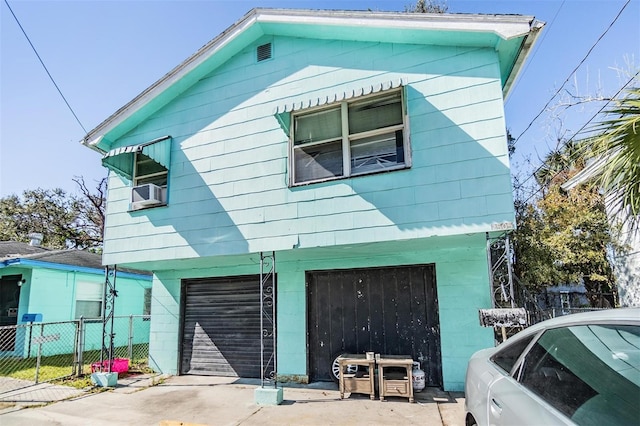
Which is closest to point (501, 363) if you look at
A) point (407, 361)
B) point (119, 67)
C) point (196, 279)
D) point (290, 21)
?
point (407, 361)

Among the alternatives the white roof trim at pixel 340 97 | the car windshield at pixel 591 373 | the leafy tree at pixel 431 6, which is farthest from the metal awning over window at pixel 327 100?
the leafy tree at pixel 431 6

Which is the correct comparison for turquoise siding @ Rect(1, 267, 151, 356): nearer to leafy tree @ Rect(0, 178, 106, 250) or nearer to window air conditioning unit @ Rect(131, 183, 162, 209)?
window air conditioning unit @ Rect(131, 183, 162, 209)

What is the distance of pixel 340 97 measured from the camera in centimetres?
579

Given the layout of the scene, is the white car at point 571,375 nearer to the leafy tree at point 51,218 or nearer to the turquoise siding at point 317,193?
the turquoise siding at point 317,193

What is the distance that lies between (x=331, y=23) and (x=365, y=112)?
5.34 ft

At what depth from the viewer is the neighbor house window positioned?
12250mm

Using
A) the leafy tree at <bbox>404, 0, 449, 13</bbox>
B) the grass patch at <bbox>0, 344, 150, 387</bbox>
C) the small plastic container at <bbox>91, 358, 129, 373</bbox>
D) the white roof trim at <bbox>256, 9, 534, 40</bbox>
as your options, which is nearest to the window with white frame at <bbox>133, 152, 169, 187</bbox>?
the white roof trim at <bbox>256, 9, 534, 40</bbox>

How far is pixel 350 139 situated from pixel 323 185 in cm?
90

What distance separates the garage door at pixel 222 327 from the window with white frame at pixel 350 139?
9.91ft

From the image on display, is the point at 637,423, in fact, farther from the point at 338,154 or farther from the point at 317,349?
the point at 317,349

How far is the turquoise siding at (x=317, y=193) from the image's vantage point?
535 centimetres

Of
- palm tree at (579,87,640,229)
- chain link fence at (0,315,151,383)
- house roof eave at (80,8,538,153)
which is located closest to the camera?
palm tree at (579,87,640,229)

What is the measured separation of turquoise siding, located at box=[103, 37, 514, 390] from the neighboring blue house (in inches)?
205

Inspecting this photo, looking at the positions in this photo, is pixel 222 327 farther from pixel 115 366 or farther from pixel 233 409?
pixel 233 409
